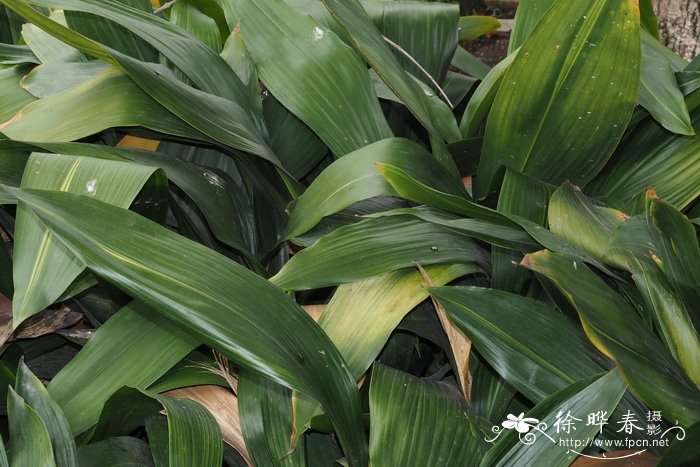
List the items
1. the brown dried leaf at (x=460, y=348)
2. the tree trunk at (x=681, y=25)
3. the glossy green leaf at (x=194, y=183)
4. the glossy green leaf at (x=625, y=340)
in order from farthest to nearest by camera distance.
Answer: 1. the tree trunk at (x=681, y=25)
2. the glossy green leaf at (x=194, y=183)
3. the brown dried leaf at (x=460, y=348)
4. the glossy green leaf at (x=625, y=340)

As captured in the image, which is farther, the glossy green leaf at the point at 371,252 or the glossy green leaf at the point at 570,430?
the glossy green leaf at the point at 371,252

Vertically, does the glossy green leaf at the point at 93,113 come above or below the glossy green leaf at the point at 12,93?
above

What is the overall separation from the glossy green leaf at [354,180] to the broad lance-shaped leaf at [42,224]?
21cm

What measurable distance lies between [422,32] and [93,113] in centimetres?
66

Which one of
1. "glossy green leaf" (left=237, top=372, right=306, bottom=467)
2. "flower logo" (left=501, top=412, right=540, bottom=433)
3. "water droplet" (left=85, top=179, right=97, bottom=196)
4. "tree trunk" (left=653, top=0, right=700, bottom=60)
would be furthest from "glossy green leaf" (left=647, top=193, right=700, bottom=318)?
"tree trunk" (left=653, top=0, right=700, bottom=60)

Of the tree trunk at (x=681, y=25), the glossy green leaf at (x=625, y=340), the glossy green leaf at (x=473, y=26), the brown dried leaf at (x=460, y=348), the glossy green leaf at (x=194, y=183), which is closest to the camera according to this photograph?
the glossy green leaf at (x=625, y=340)

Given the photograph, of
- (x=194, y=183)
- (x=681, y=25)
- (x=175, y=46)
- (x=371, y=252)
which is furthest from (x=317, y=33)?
(x=681, y=25)

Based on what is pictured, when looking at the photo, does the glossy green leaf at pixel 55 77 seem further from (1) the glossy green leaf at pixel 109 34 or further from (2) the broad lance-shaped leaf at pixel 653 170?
(2) the broad lance-shaped leaf at pixel 653 170

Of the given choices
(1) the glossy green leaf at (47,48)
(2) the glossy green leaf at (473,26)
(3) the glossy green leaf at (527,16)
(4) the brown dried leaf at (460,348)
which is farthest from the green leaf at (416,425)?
(2) the glossy green leaf at (473,26)

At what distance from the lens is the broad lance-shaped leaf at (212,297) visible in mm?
901

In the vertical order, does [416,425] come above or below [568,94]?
below

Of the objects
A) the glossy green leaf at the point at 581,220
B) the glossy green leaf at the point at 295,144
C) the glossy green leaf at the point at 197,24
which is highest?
the glossy green leaf at the point at 197,24

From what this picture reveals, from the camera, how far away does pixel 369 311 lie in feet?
3.62

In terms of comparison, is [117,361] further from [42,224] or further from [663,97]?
[663,97]
